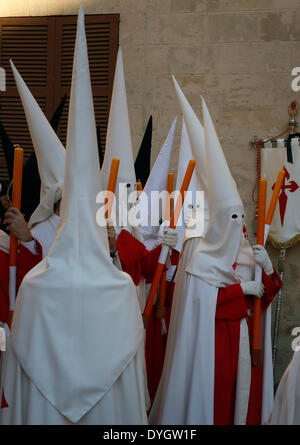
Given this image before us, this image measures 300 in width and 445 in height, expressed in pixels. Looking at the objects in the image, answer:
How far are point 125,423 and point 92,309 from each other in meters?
0.48

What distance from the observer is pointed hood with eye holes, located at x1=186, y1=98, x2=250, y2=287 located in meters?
3.42

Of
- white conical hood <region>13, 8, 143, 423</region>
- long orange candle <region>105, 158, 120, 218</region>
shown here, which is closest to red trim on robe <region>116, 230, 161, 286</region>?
long orange candle <region>105, 158, 120, 218</region>

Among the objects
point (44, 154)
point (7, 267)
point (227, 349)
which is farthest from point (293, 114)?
point (7, 267)

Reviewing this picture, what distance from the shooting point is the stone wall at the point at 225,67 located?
6211 millimetres

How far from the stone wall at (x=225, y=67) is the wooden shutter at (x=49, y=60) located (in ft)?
0.72

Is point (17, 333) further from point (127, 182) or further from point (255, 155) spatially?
point (255, 155)

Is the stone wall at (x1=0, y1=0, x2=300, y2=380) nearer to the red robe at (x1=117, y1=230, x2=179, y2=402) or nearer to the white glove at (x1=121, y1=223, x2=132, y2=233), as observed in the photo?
the red robe at (x1=117, y1=230, x2=179, y2=402)

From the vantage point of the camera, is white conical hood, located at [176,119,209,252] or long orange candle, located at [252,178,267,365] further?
white conical hood, located at [176,119,209,252]

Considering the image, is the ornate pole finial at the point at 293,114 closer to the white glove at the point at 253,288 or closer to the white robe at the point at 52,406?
the white glove at the point at 253,288

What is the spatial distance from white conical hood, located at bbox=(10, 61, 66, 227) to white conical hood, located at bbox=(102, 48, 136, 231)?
0.50m

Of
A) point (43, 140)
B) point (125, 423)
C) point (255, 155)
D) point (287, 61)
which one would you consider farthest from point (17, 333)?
point (287, 61)

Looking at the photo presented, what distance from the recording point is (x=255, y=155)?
627cm

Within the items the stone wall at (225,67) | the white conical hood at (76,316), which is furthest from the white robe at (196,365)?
the stone wall at (225,67)

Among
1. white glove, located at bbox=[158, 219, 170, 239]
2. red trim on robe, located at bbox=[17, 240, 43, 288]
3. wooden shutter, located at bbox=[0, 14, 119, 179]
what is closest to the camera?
red trim on robe, located at bbox=[17, 240, 43, 288]
